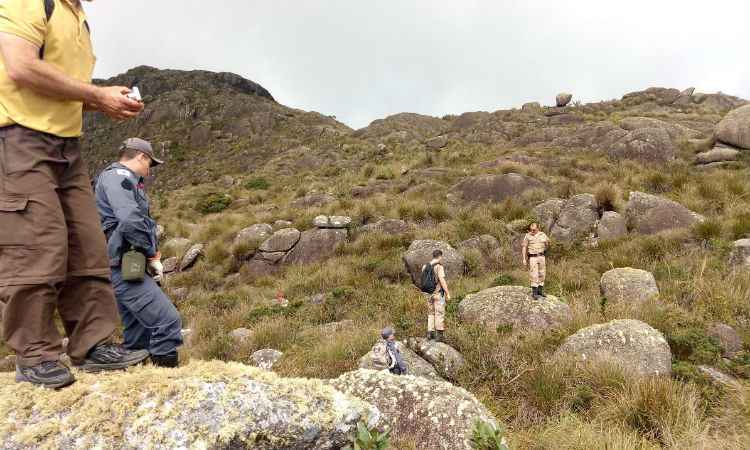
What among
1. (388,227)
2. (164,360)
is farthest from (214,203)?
(164,360)

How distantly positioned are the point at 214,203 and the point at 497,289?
60.1 ft

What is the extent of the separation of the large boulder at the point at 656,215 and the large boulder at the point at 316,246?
8.91 m

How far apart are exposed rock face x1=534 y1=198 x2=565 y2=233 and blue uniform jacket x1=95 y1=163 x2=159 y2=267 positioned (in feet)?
38.1

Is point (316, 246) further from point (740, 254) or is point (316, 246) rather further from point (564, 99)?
point (564, 99)

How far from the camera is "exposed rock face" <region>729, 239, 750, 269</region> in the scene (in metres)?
7.90

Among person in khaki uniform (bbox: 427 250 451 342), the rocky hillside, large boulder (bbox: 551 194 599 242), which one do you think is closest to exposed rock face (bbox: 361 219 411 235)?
the rocky hillside

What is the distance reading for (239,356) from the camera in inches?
286

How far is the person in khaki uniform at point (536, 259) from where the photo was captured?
7250 millimetres

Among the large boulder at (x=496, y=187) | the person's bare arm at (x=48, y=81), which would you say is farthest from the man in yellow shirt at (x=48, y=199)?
the large boulder at (x=496, y=187)

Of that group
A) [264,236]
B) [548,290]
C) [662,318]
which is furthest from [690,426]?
[264,236]

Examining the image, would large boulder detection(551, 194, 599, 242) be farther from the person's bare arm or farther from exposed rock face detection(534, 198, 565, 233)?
the person's bare arm

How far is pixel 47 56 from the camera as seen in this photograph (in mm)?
2104

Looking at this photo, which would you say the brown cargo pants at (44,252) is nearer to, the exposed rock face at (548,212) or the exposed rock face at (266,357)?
the exposed rock face at (266,357)

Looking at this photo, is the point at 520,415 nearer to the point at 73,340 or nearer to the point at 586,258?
the point at 73,340
